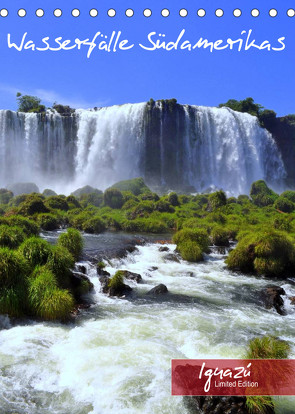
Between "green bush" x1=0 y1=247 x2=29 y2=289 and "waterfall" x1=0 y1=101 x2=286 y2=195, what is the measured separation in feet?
193

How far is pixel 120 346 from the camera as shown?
9.77 meters

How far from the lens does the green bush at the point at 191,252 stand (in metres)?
22.8

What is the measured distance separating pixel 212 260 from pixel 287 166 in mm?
69217

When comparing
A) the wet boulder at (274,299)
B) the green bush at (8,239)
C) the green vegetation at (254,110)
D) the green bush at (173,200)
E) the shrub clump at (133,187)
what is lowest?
the wet boulder at (274,299)

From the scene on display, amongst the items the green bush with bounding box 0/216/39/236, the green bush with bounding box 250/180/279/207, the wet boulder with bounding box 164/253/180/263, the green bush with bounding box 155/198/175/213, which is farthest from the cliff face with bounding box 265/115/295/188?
the green bush with bounding box 0/216/39/236

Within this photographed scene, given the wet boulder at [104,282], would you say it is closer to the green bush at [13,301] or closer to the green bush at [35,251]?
the green bush at [35,251]

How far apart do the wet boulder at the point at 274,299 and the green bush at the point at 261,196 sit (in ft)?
124

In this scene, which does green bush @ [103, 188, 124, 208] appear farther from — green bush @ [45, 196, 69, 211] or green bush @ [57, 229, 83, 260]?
green bush @ [57, 229, 83, 260]

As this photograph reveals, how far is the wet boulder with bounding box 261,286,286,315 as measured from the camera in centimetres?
1409

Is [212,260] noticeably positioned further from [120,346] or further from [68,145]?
[68,145]

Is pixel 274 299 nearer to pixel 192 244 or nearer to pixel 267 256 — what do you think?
pixel 267 256

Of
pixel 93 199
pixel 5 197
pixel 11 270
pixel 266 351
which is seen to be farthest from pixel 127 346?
pixel 5 197

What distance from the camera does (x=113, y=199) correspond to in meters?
48.1

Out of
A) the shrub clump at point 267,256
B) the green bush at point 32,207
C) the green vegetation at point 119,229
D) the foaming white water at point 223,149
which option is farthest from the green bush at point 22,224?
the foaming white water at point 223,149
